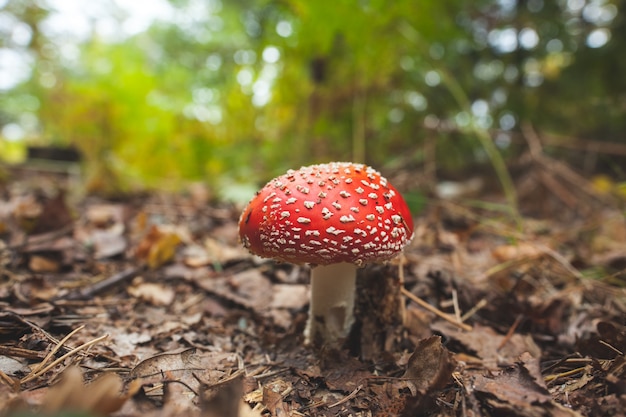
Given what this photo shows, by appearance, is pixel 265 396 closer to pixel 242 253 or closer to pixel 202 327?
pixel 202 327

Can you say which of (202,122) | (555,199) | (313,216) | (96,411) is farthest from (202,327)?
(555,199)

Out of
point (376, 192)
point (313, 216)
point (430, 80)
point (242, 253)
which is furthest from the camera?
point (430, 80)

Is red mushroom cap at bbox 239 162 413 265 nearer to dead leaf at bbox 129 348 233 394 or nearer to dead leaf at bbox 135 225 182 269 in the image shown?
dead leaf at bbox 129 348 233 394

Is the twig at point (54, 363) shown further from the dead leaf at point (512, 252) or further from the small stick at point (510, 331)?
the dead leaf at point (512, 252)

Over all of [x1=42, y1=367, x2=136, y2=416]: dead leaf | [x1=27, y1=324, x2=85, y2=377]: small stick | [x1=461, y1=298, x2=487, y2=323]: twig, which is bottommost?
[x1=461, y1=298, x2=487, y2=323]: twig

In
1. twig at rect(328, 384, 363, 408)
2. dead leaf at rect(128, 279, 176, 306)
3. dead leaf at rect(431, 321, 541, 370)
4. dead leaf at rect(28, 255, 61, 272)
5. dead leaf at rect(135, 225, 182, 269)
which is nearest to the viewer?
twig at rect(328, 384, 363, 408)

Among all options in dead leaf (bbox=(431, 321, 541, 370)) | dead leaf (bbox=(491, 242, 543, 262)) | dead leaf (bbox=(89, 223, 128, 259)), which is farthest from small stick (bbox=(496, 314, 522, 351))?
dead leaf (bbox=(89, 223, 128, 259))
